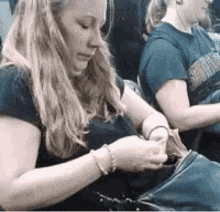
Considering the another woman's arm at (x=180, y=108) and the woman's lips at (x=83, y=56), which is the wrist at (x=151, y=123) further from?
the woman's lips at (x=83, y=56)

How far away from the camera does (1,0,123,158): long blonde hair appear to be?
0.51 meters

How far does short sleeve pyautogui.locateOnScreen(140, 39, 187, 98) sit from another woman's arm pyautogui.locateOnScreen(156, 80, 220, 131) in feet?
0.06

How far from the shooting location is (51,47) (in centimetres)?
53

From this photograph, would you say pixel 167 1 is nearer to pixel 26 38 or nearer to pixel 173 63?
pixel 173 63

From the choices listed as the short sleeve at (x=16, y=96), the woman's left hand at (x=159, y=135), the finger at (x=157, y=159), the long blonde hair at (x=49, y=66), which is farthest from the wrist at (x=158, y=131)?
the short sleeve at (x=16, y=96)

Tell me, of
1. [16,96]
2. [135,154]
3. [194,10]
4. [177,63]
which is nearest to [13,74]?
[16,96]

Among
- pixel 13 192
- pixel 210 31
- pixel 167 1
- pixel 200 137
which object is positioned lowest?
pixel 200 137

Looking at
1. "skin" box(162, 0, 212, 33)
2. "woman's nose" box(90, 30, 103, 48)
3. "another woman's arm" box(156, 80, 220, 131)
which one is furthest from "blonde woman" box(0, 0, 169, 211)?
"skin" box(162, 0, 212, 33)

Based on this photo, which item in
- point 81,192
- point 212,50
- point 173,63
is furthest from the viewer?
point 212,50

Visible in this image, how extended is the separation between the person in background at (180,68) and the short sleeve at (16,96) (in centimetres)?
43

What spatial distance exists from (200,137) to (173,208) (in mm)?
328

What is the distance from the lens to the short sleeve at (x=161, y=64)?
81 cm

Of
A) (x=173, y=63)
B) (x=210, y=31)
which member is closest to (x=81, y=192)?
(x=173, y=63)

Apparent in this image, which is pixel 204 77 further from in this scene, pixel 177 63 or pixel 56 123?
pixel 56 123
